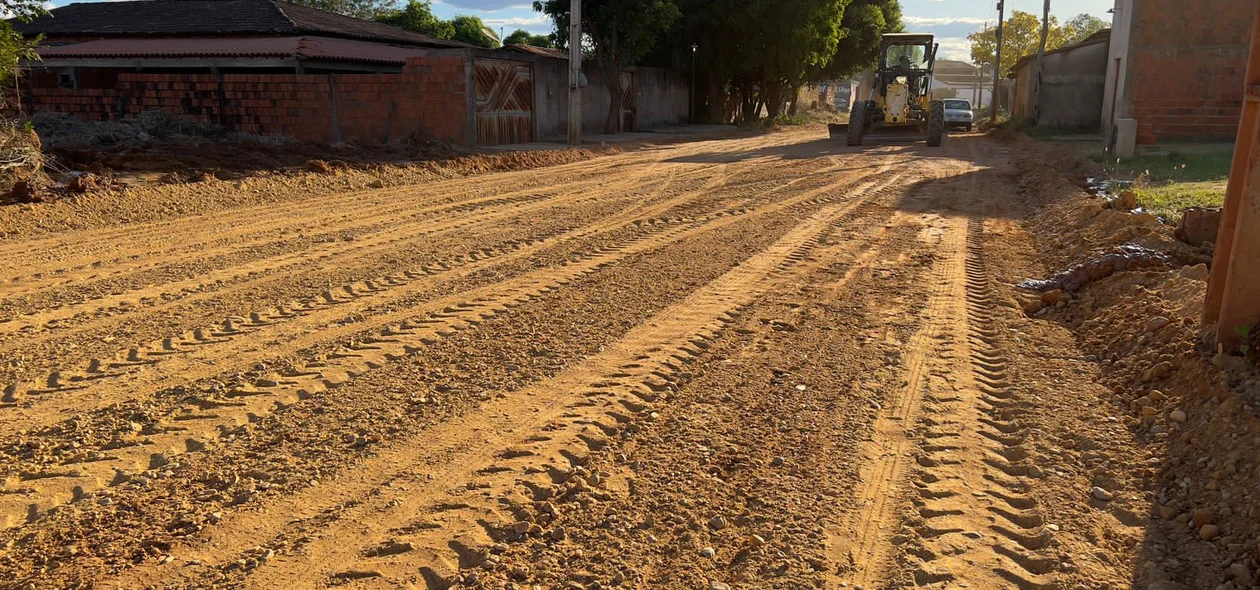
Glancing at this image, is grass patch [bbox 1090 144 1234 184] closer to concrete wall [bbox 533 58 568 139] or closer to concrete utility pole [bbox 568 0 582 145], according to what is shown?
concrete utility pole [bbox 568 0 582 145]

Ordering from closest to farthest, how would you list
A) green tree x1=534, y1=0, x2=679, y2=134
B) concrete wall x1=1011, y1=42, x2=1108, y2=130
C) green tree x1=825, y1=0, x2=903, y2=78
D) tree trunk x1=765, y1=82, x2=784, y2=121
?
green tree x1=534, y1=0, x2=679, y2=134 < concrete wall x1=1011, y1=42, x2=1108, y2=130 < tree trunk x1=765, y1=82, x2=784, y2=121 < green tree x1=825, y1=0, x2=903, y2=78

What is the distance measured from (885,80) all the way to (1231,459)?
2349 cm

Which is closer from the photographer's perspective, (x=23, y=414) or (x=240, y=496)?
(x=240, y=496)

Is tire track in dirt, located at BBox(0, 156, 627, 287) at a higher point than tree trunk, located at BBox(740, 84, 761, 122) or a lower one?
lower

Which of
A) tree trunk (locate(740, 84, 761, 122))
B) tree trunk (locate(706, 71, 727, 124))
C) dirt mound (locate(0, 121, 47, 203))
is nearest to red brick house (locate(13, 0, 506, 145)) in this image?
dirt mound (locate(0, 121, 47, 203))

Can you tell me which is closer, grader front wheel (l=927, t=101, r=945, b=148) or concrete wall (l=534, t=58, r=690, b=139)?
grader front wheel (l=927, t=101, r=945, b=148)

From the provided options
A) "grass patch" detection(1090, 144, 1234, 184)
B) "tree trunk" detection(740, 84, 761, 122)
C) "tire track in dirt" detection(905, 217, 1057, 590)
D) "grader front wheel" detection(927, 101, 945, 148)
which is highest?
"tree trunk" detection(740, 84, 761, 122)

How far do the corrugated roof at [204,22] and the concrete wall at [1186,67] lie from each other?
68.4 feet

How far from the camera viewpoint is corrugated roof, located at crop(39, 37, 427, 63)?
22.7m

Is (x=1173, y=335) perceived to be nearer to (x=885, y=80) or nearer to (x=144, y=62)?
(x=885, y=80)

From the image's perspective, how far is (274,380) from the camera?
5.37 metres

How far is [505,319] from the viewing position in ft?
22.3

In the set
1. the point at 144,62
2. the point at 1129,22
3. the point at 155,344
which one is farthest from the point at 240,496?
the point at 1129,22

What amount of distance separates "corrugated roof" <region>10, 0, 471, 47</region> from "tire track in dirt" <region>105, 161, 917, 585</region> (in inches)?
862
